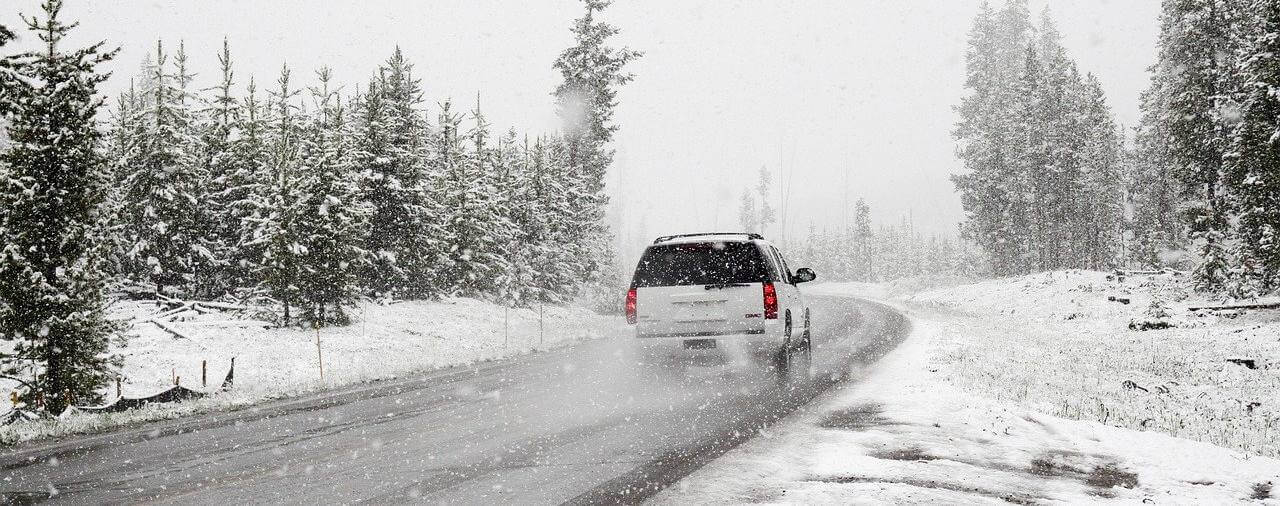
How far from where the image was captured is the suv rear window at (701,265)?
1059cm

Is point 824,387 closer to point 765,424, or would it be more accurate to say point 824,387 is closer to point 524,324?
point 765,424

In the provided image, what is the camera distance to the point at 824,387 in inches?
374

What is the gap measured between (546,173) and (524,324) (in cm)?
925

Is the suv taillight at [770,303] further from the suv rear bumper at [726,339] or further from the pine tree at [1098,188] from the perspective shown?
the pine tree at [1098,188]

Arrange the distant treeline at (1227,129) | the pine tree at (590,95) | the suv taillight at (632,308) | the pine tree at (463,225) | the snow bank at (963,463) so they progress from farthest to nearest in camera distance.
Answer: the pine tree at (590,95)
the pine tree at (463,225)
the distant treeline at (1227,129)
the suv taillight at (632,308)
the snow bank at (963,463)

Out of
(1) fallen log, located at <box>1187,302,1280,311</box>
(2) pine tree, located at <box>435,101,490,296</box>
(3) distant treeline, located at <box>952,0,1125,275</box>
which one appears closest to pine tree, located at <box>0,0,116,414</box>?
(2) pine tree, located at <box>435,101,490,296</box>

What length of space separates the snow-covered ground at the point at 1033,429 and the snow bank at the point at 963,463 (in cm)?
2

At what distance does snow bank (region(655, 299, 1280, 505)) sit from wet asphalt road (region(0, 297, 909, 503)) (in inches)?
19.3

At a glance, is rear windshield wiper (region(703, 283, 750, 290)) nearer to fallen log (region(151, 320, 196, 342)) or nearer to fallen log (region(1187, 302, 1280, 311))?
fallen log (region(1187, 302, 1280, 311))

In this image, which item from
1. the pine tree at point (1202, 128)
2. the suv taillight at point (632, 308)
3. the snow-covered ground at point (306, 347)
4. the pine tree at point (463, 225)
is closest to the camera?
the suv taillight at point (632, 308)

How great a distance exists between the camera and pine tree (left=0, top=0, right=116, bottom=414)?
42.1 feet

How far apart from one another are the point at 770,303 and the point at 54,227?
1210 centimetres

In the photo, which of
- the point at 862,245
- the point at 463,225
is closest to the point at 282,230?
the point at 463,225

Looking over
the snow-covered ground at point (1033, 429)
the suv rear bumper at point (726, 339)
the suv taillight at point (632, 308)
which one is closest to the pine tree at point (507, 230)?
the snow-covered ground at point (1033, 429)
